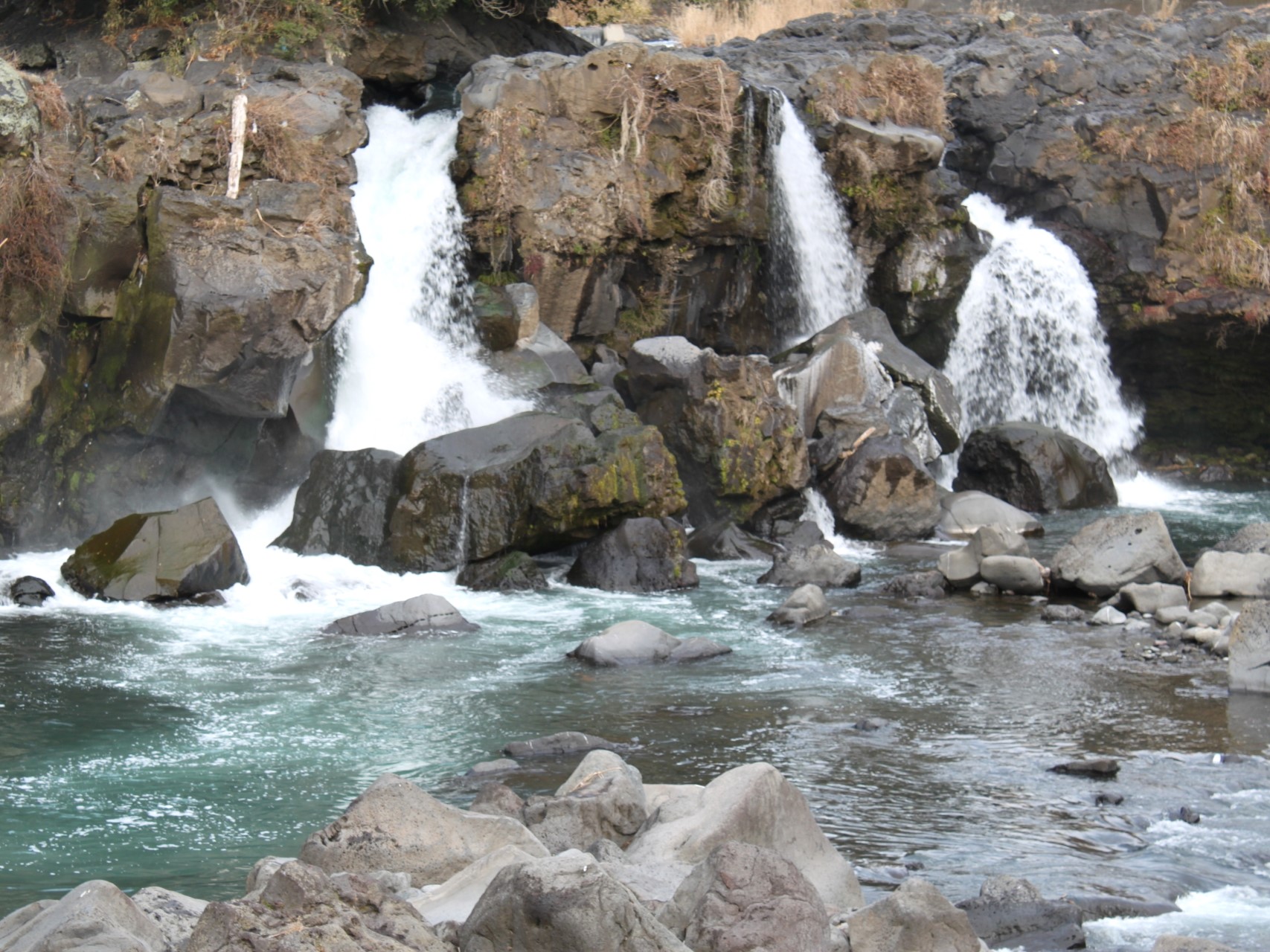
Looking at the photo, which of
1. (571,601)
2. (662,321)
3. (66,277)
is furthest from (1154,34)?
(66,277)

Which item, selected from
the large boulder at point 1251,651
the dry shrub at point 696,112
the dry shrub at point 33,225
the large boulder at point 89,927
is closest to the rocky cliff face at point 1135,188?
the dry shrub at point 696,112

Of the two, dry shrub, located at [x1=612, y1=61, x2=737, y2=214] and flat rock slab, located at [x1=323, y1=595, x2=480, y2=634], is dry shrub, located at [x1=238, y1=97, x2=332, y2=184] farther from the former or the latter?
flat rock slab, located at [x1=323, y1=595, x2=480, y2=634]

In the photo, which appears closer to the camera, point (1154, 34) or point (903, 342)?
point (903, 342)

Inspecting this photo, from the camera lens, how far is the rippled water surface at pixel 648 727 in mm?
6738

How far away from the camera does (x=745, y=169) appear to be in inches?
750

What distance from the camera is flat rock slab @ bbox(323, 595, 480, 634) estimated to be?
38.3 feet

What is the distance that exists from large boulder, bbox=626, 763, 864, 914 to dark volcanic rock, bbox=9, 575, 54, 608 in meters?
8.15

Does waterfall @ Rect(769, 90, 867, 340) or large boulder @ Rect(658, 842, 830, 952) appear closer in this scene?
large boulder @ Rect(658, 842, 830, 952)

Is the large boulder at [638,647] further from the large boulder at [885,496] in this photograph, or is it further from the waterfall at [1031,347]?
the waterfall at [1031,347]

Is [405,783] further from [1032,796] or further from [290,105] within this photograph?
[290,105]

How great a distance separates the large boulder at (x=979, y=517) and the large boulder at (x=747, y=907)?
12.0 metres

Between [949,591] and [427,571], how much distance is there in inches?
204

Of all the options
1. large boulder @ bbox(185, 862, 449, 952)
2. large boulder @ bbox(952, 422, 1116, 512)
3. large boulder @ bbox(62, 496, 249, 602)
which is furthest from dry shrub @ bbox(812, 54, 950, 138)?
large boulder @ bbox(185, 862, 449, 952)

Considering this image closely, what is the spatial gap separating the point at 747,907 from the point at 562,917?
777 millimetres
